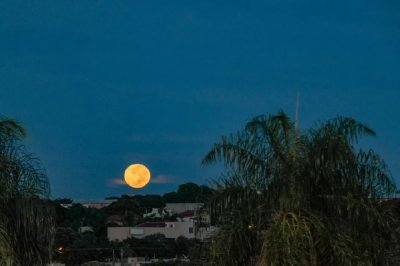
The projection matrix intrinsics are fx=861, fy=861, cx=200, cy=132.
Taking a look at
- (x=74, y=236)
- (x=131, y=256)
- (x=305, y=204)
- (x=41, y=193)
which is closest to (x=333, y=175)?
(x=305, y=204)

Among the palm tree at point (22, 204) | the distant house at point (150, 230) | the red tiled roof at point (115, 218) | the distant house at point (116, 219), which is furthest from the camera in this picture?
the red tiled roof at point (115, 218)

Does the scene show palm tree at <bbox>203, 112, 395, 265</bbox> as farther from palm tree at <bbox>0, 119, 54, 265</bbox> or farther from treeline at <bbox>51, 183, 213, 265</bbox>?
treeline at <bbox>51, 183, 213, 265</bbox>

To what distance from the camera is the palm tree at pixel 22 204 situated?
1312 centimetres

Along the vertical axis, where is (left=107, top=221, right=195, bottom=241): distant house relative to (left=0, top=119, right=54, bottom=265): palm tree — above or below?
above

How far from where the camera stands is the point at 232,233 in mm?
13633

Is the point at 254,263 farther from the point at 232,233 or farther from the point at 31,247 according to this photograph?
the point at 31,247

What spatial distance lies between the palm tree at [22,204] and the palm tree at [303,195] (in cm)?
268

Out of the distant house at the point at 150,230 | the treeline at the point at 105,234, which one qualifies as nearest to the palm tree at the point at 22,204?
the treeline at the point at 105,234

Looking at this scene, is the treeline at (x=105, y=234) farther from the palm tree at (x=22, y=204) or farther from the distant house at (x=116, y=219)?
the palm tree at (x=22, y=204)

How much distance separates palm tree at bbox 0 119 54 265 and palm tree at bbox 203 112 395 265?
8.79ft

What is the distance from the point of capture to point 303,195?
13.6 meters

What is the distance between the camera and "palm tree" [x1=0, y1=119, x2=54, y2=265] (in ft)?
43.0

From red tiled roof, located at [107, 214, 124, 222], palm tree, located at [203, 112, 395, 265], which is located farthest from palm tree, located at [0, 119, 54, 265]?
red tiled roof, located at [107, 214, 124, 222]

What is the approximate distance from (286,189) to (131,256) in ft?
152
